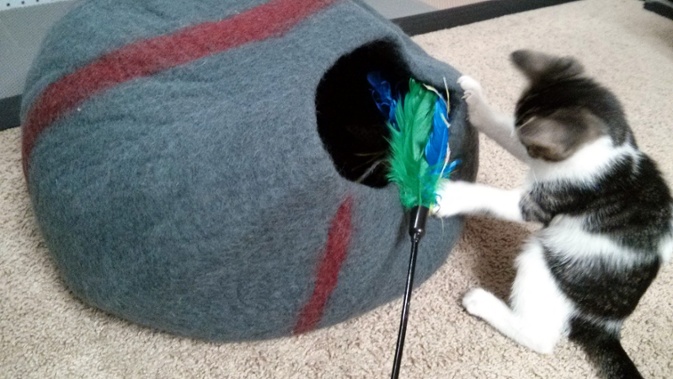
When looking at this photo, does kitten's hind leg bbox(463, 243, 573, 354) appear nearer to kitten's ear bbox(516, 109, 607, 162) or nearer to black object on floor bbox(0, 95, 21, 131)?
kitten's ear bbox(516, 109, 607, 162)

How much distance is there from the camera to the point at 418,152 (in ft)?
2.96

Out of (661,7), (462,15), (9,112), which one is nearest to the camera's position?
(9,112)

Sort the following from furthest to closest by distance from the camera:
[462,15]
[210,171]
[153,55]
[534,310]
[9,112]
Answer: [462,15]
[9,112]
[534,310]
[153,55]
[210,171]

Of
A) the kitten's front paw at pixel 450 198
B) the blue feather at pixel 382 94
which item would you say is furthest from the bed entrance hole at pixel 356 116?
the kitten's front paw at pixel 450 198

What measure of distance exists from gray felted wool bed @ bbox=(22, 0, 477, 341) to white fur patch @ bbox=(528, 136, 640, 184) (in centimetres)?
16

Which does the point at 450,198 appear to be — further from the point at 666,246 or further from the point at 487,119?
the point at 666,246

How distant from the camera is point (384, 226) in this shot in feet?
2.78

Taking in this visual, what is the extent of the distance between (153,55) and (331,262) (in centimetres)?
39

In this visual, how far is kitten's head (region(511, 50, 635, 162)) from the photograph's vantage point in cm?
82

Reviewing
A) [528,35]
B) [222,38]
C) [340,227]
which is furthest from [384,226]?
[528,35]

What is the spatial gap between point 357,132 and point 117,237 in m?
0.48

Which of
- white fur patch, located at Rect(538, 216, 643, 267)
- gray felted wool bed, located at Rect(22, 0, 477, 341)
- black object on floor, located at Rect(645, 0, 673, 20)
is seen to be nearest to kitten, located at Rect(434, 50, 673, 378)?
white fur patch, located at Rect(538, 216, 643, 267)

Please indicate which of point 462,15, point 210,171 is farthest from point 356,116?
point 462,15

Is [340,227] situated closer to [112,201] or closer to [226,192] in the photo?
[226,192]
